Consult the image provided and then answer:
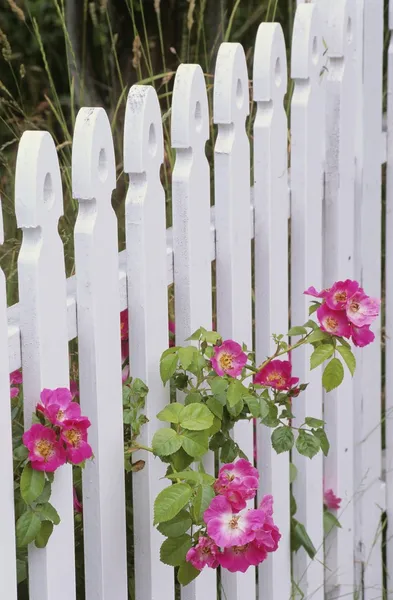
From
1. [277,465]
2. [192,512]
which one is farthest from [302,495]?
[192,512]

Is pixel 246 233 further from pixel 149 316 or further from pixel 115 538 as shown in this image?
pixel 115 538

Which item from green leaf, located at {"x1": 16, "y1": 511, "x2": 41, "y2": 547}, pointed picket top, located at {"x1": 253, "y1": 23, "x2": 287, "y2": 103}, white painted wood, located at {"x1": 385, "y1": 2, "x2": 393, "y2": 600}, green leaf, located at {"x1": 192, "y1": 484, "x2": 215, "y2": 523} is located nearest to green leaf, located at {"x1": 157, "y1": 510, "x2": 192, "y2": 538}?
green leaf, located at {"x1": 192, "y1": 484, "x2": 215, "y2": 523}

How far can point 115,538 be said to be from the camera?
5.60 ft

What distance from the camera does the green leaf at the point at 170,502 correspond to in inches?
62.7

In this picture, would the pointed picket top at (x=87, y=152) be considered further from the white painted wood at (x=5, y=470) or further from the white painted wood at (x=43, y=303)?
the white painted wood at (x=5, y=470)

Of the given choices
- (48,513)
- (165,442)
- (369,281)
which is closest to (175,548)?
(165,442)

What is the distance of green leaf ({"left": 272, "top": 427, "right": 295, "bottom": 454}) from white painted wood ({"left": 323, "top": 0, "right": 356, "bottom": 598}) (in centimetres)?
56

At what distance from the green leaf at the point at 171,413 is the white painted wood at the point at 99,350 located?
60 mm

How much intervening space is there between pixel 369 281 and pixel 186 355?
1.05 meters

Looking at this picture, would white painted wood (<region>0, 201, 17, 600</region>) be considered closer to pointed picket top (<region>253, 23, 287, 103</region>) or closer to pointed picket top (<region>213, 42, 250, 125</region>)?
pointed picket top (<region>213, 42, 250, 125</region>)

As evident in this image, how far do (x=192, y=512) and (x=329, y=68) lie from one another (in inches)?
44.8

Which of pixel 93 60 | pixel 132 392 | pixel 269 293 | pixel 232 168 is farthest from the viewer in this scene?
pixel 93 60

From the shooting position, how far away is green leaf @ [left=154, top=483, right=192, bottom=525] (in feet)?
5.22

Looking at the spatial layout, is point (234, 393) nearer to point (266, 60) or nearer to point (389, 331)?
point (266, 60)
